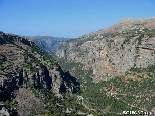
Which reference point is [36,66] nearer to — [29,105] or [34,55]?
[34,55]

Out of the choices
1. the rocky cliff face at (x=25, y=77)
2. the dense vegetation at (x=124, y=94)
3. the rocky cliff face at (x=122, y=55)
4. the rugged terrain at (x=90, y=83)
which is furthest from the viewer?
the rocky cliff face at (x=122, y=55)

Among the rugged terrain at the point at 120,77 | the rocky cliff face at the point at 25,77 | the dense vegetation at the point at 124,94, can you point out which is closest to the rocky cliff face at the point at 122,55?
the rugged terrain at the point at 120,77

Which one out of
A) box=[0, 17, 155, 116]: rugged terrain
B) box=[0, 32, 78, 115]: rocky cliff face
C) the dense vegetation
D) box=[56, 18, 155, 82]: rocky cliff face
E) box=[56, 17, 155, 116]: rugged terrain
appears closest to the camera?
box=[0, 32, 78, 115]: rocky cliff face

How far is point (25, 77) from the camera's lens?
122250mm

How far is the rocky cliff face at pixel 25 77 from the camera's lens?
108m

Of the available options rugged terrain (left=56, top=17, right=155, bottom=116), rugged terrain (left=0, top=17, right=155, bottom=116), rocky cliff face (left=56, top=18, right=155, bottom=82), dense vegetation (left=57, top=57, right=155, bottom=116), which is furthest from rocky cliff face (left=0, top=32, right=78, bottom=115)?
rocky cliff face (left=56, top=18, right=155, bottom=82)

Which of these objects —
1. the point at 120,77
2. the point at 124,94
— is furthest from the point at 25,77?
the point at 120,77

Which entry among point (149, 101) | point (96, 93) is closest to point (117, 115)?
point (149, 101)

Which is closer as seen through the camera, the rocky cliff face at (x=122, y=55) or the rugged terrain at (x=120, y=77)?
the rugged terrain at (x=120, y=77)

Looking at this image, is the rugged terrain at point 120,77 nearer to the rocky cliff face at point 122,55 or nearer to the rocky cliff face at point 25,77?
Result: the rocky cliff face at point 122,55

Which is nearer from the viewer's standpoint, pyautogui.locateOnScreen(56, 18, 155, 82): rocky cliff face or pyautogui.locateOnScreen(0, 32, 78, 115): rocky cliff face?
pyautogui.locateOnScreen(0, 32, 78, 115): rocky cliff face

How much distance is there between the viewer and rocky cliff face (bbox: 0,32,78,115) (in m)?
108

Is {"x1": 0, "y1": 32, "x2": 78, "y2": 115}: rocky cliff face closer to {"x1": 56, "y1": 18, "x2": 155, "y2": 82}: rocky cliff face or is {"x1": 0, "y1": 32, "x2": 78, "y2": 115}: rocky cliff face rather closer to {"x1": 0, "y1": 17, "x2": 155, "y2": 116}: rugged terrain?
{"x1": 0, "y1": 17, "x2": 155, "y2": 116}: rugged terrain

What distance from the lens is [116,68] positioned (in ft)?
486
